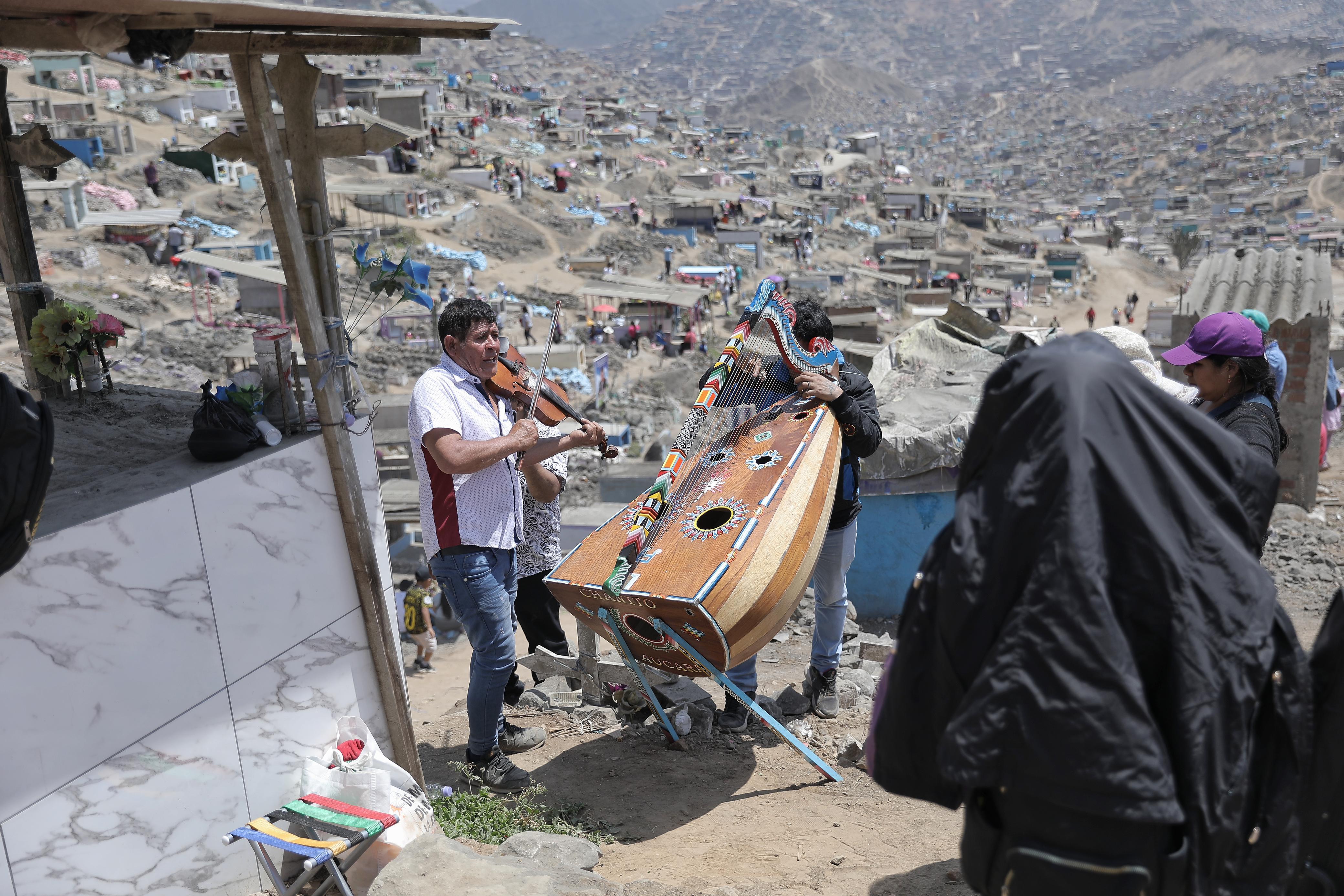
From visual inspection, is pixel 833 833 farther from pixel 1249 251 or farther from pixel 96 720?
pixel 1249 251

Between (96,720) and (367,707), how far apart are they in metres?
1.04

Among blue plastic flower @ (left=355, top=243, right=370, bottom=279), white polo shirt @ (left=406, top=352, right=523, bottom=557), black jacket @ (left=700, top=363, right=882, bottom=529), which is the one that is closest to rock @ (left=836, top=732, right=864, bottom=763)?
black jacket @ (left=700, top=363, right=882, bottom=529)

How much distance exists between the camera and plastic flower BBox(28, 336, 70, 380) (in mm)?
3969

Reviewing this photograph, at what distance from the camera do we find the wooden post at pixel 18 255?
4066mm

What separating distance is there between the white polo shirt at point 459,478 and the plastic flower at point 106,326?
1323mm

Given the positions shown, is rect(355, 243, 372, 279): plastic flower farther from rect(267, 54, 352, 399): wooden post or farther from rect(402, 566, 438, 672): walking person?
rect(402, 566, 438, 672): walking person

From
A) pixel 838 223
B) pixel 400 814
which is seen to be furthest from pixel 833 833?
pixel 838 223

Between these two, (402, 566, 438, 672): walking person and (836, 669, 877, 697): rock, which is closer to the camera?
(836, 669, 877, 697): rock

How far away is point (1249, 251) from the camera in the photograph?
40.7ft

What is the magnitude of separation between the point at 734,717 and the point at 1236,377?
2430 mm

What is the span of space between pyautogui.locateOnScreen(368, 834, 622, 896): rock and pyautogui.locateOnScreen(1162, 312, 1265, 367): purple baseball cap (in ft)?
8.16

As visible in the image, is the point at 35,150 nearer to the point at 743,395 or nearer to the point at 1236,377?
the point at 743,395

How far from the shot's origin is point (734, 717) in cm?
457

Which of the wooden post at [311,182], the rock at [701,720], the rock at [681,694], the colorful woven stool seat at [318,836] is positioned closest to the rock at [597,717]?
the rock at [681,694]
